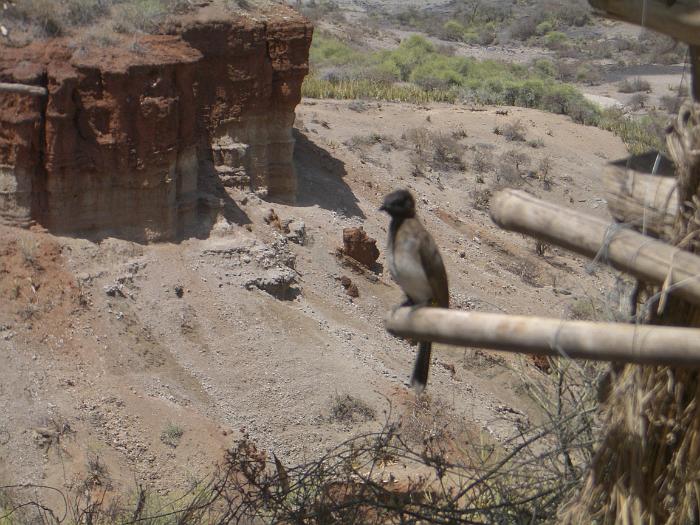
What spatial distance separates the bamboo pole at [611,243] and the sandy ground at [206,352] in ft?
24.4

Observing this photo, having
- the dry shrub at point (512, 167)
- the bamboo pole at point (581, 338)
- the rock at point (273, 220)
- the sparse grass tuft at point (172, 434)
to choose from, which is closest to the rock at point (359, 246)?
the rock at point (273, 220)

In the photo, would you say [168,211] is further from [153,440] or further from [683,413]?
[683,413]

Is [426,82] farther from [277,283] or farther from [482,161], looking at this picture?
[277,283]

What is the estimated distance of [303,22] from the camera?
765 inches

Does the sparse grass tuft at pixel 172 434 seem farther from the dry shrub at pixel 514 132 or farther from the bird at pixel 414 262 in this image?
the dry shrub at pixel 514 132

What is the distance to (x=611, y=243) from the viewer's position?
4137 millimetres

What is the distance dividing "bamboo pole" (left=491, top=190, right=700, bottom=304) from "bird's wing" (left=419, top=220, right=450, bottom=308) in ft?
5.89

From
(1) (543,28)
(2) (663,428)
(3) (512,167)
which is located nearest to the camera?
(2) (663,428)

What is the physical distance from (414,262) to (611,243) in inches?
→ 79.3

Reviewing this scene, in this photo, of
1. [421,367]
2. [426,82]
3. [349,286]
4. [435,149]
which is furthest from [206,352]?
[426,82]

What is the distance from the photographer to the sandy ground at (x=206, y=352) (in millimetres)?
14102

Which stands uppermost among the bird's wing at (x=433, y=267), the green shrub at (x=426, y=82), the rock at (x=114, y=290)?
the bird's wing at (x=433, y=267)

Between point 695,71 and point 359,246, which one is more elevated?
point 695,71

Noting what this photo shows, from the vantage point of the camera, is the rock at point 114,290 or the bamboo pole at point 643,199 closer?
the bamboo pole at point 643,199
